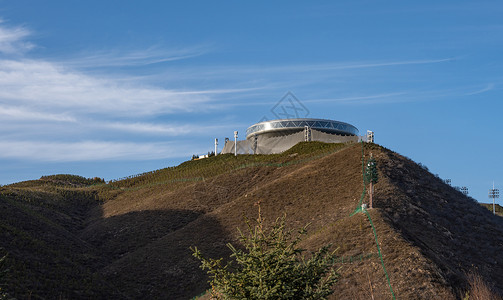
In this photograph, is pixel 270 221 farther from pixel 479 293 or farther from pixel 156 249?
pixel 479 293

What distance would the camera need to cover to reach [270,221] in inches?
1654

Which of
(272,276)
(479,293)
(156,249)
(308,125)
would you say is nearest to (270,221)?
(156,249)

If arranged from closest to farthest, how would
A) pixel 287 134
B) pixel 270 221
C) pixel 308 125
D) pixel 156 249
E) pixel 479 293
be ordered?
pixel 479 293, pixel 270 221, pixel 156 249, pixel 308 125, pixel 287 134

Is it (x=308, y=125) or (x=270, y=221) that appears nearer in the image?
(x=270, y=221)

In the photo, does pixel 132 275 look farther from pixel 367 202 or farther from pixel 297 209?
pixel 367 202

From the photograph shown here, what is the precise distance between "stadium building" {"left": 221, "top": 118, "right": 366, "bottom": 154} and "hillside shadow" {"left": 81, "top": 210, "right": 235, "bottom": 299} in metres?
29.9

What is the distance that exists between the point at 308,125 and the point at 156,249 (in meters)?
44.0

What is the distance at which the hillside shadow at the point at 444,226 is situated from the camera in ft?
105

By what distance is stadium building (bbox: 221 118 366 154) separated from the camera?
77.6m

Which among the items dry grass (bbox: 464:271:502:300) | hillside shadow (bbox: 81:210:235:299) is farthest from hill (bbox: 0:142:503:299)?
dry grass (bbox: 464:271:502:300)

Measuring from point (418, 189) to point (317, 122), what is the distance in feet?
124

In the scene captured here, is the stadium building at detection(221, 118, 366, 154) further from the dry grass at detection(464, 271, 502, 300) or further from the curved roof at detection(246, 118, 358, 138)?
the dry grass at detection(464, 271, 502, 300)

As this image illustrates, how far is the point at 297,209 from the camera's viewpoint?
43.1m

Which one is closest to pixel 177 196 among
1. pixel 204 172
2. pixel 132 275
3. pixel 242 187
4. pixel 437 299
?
pixel 242 187
